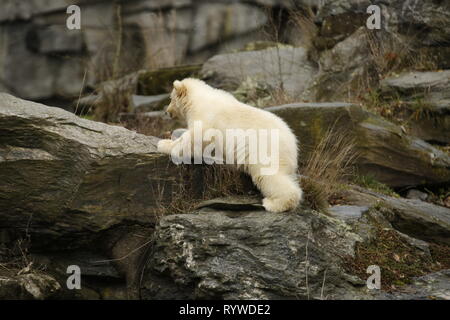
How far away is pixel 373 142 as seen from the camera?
24.5 ft

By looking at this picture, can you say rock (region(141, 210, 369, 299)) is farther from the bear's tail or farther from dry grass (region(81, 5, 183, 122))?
dry grass (region(81, 5, 183, 122))

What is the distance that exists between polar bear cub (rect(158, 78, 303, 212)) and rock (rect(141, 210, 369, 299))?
9.4 inches

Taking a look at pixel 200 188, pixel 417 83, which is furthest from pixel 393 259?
pixel 417 83

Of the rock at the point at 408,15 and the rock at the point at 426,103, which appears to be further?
the rock at the point at 408,15

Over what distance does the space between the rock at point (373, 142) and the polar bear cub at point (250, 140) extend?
191cm

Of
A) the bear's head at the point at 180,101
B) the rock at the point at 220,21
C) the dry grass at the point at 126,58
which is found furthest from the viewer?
the rock at the point at 220,21

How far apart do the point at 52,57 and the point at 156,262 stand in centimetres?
1135

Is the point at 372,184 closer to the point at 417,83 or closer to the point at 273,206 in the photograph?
the point at 417,83

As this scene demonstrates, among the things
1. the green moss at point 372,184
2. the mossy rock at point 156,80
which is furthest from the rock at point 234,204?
the mossy rock at point 156,80

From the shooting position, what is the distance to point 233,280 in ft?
15.2

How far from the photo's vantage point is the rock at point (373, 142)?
7355 millimetres

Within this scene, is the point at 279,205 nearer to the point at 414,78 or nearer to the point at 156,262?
the point at 156,262

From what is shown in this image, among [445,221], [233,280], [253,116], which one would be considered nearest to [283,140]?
[253,116]

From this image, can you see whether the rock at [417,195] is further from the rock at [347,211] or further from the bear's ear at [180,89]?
the bear's ear at [180,89]
